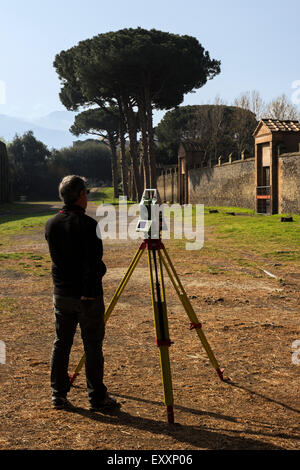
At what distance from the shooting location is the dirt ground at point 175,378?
3.63 metres

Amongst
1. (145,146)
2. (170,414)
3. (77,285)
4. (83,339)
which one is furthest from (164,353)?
(145,146)

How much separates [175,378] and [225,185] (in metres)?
31.9

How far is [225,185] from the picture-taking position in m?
35.9

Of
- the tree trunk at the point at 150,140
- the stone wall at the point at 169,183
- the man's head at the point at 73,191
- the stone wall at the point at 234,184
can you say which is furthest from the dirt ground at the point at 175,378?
the stone wall at the point at 169,183

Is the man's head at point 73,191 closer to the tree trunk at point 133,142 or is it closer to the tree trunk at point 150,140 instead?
the tree trunk at point 150,140

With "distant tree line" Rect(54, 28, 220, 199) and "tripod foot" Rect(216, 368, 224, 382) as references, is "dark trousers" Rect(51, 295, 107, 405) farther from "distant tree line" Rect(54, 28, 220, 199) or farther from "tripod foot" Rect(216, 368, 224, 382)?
"distant tree line" Rect(54, 28, 220, 199)

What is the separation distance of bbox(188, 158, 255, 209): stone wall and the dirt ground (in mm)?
22886

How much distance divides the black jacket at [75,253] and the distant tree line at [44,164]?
6411cm

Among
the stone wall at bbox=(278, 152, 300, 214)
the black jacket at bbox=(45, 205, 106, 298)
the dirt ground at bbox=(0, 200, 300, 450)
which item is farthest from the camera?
the stone wall at bbox=(278, 152, 300, 214)

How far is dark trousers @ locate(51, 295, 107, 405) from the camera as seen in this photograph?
4.00 metres

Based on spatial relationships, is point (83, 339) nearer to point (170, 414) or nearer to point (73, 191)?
point (170, 414)

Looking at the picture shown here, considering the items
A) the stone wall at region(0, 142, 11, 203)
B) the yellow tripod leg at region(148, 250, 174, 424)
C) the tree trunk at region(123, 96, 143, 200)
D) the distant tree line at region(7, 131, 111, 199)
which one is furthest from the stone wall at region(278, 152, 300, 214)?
the distant tree line at region(7, 131, 111, 199)

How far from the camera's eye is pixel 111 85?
4128cm
